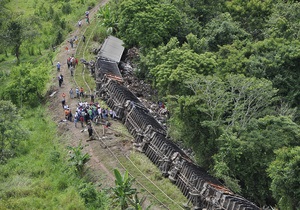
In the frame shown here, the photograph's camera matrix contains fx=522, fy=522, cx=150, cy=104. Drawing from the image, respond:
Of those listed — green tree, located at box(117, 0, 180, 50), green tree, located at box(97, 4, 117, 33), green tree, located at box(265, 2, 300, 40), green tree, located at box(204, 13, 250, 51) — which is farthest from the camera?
green tree, located at box(97, 4, 117, 33)

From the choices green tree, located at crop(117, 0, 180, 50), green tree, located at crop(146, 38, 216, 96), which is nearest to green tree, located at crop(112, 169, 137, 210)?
green tree, located at crop(146, 38, 216, 96)

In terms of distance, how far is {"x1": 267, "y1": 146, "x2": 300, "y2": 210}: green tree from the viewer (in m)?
31.9

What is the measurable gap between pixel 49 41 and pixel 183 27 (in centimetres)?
1956

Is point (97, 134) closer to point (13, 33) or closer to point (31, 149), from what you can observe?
point (31, 149)

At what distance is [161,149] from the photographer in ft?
135

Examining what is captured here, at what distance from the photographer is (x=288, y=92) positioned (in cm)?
4772

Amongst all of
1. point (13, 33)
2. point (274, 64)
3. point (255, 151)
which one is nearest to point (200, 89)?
point (255, 151)

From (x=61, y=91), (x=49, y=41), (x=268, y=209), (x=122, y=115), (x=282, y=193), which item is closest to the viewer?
(x=282, y=193)

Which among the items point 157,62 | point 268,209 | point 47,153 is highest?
point 157,62

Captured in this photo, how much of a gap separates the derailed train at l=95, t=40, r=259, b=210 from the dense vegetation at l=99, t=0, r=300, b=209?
144 cm

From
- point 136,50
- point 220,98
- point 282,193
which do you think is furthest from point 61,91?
point 282,193

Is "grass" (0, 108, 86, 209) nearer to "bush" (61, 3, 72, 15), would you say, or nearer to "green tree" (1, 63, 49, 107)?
"green tree" (1, 63, 49, 107)

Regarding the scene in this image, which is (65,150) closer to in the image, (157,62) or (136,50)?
(157,62)

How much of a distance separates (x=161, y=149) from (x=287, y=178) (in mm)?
11874
